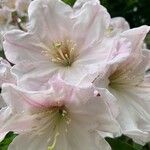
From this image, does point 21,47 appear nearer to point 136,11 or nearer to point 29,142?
point 29,142

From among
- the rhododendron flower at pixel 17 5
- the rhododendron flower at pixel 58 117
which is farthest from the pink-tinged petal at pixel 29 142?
the rhododendron flower at pixel 17 5

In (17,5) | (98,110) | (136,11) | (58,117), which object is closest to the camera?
(98,110)

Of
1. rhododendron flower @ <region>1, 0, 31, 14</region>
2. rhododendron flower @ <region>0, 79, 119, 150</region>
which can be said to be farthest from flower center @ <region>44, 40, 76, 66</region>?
rhododendron flower @ <region>1, 0, 31, 14</region>

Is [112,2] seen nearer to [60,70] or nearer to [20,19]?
[20,19]

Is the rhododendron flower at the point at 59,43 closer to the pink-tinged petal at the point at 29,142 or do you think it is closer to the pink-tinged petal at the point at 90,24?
the pink-tinged petal at the point at 90,24

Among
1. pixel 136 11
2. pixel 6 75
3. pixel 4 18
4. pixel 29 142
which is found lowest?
pixel 136 11

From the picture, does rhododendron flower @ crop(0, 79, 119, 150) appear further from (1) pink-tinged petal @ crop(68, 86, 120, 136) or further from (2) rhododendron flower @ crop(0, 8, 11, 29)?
(2) rhododendron flower @ crop(0, 8, 11, 29)

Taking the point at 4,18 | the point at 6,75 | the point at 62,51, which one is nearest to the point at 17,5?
the point at 4,18
